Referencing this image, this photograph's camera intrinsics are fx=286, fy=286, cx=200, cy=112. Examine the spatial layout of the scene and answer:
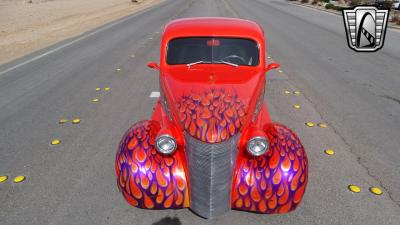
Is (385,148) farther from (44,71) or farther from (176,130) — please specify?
(44,71)

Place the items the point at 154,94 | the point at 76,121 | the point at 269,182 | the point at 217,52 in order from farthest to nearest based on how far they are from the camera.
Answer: the point at 154,94 < the point at 76,121 < the point at 217,52 < the point at 269,182

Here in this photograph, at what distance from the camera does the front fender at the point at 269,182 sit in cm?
319

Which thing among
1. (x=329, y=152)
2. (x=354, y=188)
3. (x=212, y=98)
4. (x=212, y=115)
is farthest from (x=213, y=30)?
(x=354, y=188)

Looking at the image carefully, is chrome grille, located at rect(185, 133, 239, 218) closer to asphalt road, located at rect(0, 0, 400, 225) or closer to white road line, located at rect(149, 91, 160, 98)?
asphalt road, located at rect(0, 0, 400, 225)

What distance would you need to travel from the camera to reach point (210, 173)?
309cm

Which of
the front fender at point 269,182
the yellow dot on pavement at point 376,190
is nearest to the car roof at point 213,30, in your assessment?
the front fender at point 269,182

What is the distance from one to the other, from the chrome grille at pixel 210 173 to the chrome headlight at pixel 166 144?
17cm

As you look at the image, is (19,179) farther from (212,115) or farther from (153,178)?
(212,115)

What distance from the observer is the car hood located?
3.08 meters

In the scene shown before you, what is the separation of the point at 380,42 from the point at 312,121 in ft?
36.4

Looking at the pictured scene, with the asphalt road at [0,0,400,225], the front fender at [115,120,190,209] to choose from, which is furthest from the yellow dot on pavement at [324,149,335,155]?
the front fender at [115,120,190,209]

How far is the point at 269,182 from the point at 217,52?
2.02 m

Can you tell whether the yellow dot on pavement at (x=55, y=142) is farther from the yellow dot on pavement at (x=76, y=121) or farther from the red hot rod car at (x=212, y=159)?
the red hot rod car at (x=212, y=159)

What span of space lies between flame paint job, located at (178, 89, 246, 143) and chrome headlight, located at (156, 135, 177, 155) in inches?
9.1
